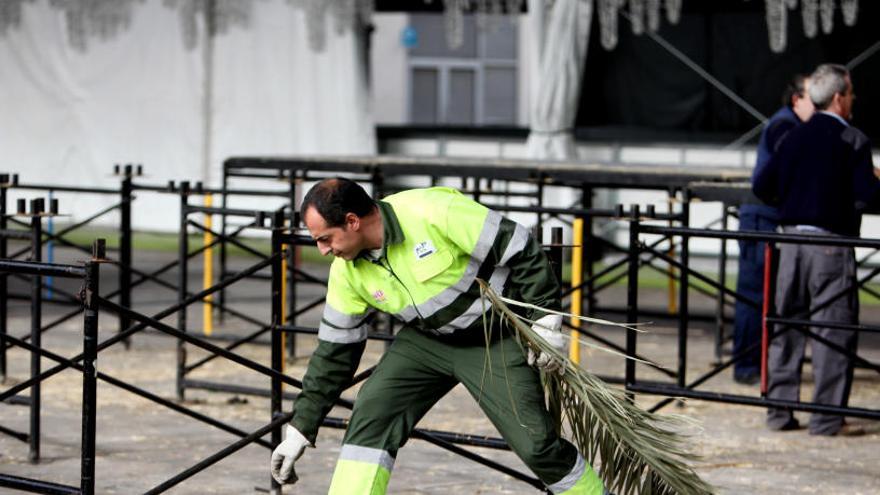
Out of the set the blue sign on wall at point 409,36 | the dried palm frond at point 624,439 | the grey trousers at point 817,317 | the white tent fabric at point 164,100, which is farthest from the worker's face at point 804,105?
the blue sign on wall at point 409,36

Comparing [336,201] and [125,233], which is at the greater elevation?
[336,201]

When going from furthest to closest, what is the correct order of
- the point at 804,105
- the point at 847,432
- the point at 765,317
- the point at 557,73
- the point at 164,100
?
the point at 164,100 → the point at 557,73 → the point at 804,105 → the point at 847,432 → the point at 765,317

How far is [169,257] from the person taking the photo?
58.6 ft

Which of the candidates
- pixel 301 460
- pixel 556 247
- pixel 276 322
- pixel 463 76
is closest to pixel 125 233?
pixel 301 460

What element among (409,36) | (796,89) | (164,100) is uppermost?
(409,36)

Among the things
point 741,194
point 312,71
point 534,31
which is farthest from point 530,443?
point 312,71

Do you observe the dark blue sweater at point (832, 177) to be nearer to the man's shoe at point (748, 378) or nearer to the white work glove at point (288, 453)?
the man's shoe at point (748, 378)

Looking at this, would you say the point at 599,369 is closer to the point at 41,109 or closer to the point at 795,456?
A: the point at 795,456

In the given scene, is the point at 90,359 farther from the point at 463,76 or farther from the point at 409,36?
the point at 463,76

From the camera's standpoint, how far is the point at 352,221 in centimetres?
553

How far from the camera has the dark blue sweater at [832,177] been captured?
Answer: 8.71 metres

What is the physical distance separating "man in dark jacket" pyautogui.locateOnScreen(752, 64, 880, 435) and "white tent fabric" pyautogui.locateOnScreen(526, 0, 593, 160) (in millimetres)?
7773

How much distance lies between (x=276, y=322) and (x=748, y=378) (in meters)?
4.26

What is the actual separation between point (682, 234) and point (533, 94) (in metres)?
9.70
